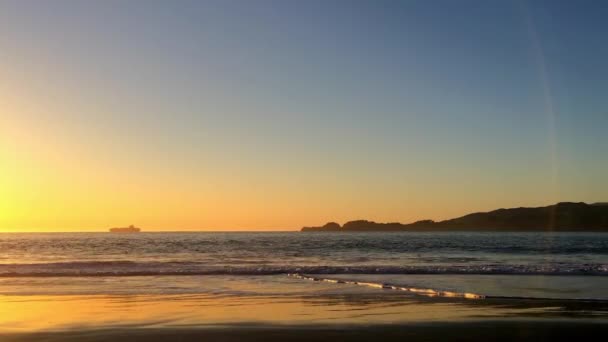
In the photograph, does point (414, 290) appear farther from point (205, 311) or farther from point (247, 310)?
point (205, 311)

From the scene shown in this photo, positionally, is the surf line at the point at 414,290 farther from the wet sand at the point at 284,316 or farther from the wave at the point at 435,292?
the wet sand at the point at 284,316

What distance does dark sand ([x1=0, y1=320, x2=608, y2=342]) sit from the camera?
1212 centimetres

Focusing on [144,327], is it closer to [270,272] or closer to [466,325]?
[466,325]

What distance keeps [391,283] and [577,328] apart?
1091cm

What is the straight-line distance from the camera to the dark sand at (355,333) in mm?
12125

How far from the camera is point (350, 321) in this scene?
14094 millimetres

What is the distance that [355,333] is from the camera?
12.6 metres

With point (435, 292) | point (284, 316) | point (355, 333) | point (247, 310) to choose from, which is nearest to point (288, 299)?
point (247, 310)

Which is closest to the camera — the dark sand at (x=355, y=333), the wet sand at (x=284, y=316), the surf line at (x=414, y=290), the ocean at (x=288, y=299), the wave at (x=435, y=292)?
the dark sand at (x=355, y=333)

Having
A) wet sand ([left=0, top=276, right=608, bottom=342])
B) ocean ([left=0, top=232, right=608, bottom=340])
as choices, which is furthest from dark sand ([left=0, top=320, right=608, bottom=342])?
ocean ([left=0, top=232, right=608, bottom=340])

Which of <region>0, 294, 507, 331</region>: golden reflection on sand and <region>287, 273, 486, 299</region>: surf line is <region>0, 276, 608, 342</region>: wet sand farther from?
<region>287, 273, 486, 299</region>: surf line

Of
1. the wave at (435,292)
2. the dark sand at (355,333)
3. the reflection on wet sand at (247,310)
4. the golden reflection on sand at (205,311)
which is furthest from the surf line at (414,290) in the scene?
the dark sand at (355,333)

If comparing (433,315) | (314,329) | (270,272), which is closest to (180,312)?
(314,329)

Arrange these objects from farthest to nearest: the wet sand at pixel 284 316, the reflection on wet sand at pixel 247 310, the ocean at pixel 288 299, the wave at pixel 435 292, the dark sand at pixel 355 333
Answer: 1. the wave at pixel 435 292
2. the ocean at pixel 288 299
3. the reflection on wet sand at pixel 247 310
4. the wet sand at pixel 284 316
5. the dark sand at pixel 355 333
